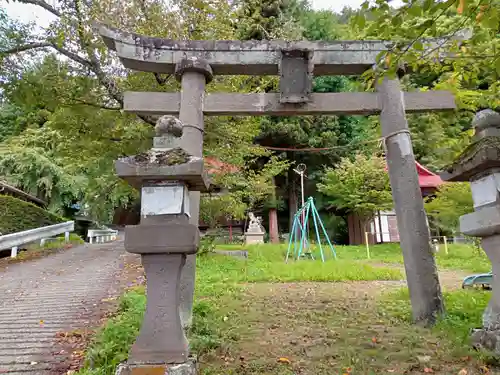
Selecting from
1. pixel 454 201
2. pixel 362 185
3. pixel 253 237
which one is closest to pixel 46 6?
pixel 454 201

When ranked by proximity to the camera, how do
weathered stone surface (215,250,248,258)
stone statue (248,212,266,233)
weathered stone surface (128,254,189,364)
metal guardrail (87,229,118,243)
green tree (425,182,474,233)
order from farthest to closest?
metal guardrail (87,229,118,243) < stone statue (248,212,266,233) < weathered stone surface (215,250,248,258) < green tree (425,182,474,233) < weathered stone surface (128,254,189,364)

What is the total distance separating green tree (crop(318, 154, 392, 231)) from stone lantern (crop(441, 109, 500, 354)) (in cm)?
1395

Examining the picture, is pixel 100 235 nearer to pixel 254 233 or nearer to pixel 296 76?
pixel 254 233

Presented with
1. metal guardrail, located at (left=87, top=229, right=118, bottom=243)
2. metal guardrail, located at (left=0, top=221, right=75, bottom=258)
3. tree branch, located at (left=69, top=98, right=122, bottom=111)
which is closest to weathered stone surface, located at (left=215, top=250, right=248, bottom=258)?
tree branch, located at (left=69, top=98, right=122, bottom=111)

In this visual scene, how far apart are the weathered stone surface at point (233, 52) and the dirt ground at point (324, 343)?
391 centimetres


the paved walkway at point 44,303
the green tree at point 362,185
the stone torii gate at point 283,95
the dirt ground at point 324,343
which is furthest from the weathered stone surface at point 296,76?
the green tree at point 362,185

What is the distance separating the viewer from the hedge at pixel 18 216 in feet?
45.2

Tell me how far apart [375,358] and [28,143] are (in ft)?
65.8

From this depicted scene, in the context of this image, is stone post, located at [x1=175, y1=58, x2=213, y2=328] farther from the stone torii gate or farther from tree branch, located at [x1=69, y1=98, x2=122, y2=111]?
tree branch, located at [x1=69, y1=98, x2=122, y2=111]

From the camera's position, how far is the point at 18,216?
14.4m

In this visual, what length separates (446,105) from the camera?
579 centimetres

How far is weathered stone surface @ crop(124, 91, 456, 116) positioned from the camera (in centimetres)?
571

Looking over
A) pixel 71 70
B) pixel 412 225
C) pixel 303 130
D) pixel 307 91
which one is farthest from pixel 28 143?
pixel 412 225

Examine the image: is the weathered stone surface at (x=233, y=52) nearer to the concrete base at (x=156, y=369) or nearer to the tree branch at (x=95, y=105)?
the tree branch at (x=95, y=105)
